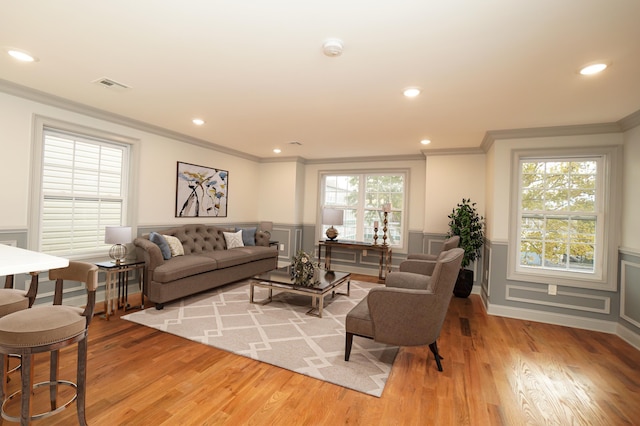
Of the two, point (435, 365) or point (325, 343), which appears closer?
point (435, 365)

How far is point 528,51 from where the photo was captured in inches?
80.4

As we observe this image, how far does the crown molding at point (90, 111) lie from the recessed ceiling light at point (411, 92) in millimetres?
3517

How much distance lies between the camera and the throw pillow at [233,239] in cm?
535

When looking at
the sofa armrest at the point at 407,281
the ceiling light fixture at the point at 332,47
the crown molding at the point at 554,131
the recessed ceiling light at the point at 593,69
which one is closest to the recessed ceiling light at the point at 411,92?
the ceiling light fixture at the point at 332,47

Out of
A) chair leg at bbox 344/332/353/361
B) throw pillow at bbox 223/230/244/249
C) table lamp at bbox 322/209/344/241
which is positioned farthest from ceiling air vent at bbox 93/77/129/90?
table lamp at bbox 322/209/344/241

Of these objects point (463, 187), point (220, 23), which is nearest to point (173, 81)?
point (220, 23)

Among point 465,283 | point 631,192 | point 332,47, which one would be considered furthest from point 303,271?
point 631,192

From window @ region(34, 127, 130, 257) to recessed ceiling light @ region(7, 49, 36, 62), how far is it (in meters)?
1.14

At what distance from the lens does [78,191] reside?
3.69 m

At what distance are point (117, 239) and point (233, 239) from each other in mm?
2038

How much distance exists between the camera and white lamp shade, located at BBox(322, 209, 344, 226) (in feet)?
19.3

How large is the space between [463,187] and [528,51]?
3300 mm

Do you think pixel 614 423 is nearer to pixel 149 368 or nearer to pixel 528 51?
pixel 528 51

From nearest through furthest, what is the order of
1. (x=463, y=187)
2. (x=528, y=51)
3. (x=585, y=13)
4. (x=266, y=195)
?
(x=585, y=13) < (x=528, y=51) < (x=463, y=187) < (x=266, y=195)
